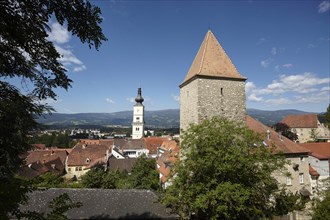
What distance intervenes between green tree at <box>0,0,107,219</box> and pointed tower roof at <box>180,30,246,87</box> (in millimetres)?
12556

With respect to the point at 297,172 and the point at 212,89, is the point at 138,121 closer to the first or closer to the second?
the point at 297,172

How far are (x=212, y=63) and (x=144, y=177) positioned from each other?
1504 centimetres

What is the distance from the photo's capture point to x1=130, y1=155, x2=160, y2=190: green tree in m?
25.5

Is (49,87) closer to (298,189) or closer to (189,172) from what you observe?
(189,172)

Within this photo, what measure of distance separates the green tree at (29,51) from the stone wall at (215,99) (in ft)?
Result: 40.3

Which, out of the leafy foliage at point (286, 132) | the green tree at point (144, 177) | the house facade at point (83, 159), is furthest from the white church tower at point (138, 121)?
the green tree at point (144, 177)

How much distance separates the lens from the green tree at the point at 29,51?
3.98 m

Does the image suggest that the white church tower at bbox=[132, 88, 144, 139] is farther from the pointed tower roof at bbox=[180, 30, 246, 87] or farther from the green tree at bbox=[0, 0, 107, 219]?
the green tree at bbox=[0, 0, 107, 219]

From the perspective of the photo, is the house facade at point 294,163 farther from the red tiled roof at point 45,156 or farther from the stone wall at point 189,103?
the red tiled roof at point 45,156

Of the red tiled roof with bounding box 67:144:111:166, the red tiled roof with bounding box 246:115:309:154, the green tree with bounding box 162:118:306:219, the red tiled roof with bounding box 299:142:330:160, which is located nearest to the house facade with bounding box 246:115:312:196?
the red tiled roof with bounding box 246:115:309:154

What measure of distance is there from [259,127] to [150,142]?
5013 cm

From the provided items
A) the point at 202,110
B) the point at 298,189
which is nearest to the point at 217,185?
the point at 202,110

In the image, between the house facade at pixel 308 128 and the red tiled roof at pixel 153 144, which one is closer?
the house facade at pixel 308 128

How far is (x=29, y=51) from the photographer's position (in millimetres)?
4172
